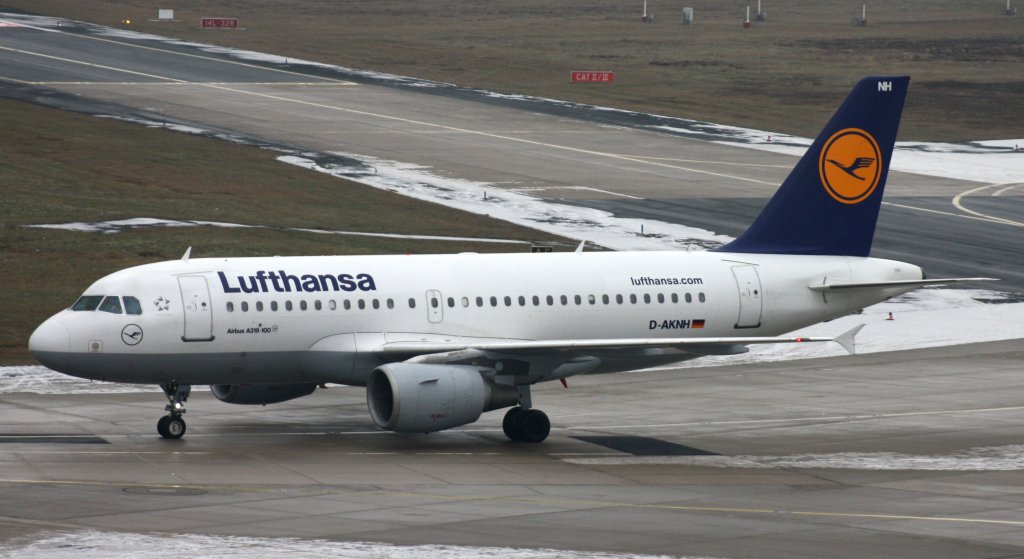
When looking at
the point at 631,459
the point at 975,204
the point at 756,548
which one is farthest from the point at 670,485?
the point at 975,204

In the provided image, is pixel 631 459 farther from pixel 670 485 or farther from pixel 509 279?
pixel 509 279

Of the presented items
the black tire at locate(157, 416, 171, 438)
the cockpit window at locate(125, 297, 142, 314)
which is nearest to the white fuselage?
the cockpit window at locate(125, 297, 142, 314)

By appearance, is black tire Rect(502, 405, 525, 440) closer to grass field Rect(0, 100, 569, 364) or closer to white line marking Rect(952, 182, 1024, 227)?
grass field Rect(0, 100, 569, 364)

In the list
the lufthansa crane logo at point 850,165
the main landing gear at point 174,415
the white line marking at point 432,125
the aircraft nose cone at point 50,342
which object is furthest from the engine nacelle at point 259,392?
the white line marking at point 432,125

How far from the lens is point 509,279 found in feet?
129

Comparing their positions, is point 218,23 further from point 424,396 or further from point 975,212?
point 424,396

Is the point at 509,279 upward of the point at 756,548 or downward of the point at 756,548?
upward

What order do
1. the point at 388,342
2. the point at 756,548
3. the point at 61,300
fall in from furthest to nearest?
the point at 61,300
the point at 388,342
the point at 756,548

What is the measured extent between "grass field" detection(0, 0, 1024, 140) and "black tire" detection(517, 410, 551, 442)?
64962 millimetres

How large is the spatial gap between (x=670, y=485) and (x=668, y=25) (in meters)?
130

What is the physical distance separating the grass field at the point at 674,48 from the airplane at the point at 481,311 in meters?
57.8

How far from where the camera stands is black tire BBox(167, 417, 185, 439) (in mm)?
37125

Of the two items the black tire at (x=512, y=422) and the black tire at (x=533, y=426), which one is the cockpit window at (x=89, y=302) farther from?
the black tire at (x=533, y=426)

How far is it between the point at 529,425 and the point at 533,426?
0.32 feet
